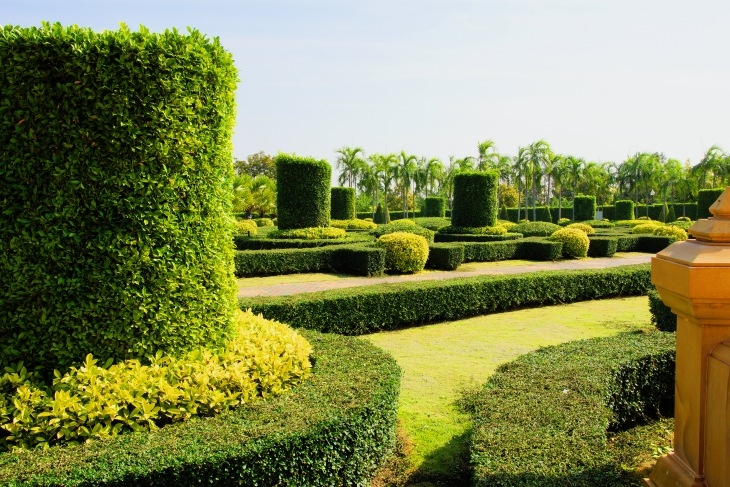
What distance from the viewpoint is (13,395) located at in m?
3.52

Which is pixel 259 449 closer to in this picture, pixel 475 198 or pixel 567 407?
pixel 567 407

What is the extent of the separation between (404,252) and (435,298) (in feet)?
18.3

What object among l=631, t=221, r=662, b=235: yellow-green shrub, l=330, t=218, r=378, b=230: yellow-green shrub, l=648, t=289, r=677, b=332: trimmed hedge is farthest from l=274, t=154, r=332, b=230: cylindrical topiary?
l=631, t=221, r=662, b=235: yellow-green shrub

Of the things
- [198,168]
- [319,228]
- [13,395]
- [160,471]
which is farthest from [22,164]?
[319,228]

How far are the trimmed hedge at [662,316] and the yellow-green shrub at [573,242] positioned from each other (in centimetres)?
1152

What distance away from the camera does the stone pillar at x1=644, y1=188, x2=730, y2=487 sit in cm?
233

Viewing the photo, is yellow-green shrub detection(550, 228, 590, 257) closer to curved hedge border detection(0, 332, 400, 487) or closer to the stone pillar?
curved hedge border detection(0, 332, 400, 487)

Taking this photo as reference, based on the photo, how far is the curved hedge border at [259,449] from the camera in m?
2.89

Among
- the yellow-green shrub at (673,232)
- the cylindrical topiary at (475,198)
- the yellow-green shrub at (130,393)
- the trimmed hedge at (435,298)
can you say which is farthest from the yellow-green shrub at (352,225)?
the yellow-green shrub at (130,393)

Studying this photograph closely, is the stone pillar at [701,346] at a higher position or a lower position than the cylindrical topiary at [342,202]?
lower

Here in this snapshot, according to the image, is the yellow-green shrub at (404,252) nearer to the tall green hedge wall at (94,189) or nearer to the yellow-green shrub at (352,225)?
the yellow-green shrub at (352,225)

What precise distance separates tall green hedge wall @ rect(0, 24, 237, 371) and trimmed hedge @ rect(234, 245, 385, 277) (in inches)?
405

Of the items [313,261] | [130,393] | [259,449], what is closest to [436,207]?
[313,261]

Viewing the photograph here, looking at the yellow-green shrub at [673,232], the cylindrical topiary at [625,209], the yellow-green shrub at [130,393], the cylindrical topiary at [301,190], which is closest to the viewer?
the yellow-green shrub at [130,393]
